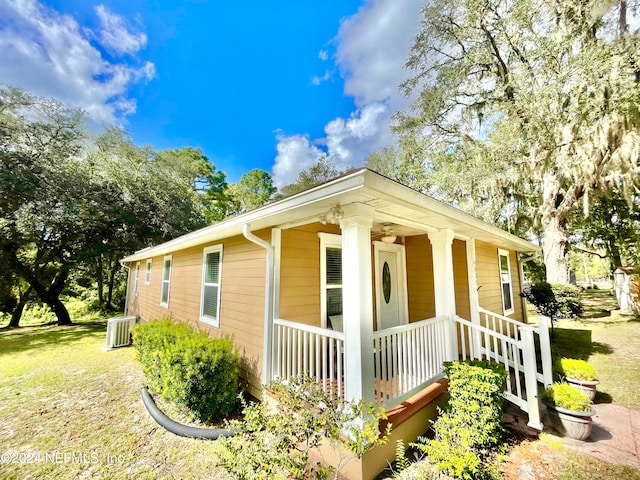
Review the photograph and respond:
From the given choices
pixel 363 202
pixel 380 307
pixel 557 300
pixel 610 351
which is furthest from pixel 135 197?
pixel 610 351

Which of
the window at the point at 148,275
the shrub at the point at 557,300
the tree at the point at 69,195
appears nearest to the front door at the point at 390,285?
the shrub at the point at 557,300

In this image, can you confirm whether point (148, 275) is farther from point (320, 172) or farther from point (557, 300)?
point (320, 172)

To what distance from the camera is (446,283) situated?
13.3 ft

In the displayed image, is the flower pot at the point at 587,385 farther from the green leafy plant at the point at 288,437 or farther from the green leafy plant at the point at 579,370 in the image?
the green leafy plant at the point at 288,437

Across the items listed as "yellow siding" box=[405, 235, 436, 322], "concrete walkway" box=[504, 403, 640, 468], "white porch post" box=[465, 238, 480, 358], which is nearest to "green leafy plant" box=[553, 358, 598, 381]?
"concrete walkway" box=[504, 403, 640, 468]

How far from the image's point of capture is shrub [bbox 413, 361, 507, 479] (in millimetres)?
2590

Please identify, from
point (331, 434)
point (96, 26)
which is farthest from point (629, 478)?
point (96, 26)

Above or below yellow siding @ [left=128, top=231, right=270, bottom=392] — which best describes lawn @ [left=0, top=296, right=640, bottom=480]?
below

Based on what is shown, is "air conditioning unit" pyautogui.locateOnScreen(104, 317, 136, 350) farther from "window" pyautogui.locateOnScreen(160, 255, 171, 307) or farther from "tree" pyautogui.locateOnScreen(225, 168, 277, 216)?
"tree" pyautogui.locateOnScreen(225, 168, 277, 216)

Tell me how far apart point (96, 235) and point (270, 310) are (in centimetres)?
1386

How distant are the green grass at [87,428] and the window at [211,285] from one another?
5.42 feet

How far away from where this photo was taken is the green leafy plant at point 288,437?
6.15 feet

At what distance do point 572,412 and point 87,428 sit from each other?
608 cm

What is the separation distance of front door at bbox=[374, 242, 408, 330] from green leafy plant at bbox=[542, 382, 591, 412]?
8.10ft
